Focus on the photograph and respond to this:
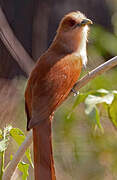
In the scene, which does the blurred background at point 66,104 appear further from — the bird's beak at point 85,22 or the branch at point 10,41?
the bird's beak at point 85,22

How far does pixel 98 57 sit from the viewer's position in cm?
407

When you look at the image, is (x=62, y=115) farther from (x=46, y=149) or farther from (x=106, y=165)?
(x=46, y=149)

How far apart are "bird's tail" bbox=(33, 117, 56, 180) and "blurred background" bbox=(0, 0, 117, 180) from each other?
74 centimetres

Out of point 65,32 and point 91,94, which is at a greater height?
point 65,32

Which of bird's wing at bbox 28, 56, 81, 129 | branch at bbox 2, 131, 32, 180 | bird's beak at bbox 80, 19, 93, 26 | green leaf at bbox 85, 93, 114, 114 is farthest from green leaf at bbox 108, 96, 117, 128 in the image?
bird's beak at bbox 80, 19, 93, 26

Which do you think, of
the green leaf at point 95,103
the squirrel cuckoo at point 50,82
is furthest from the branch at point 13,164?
the green leaf at point 95,103

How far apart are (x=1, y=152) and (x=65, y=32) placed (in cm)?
135

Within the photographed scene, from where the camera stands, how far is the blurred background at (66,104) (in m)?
3.64

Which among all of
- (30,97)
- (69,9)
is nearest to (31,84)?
(30,97)

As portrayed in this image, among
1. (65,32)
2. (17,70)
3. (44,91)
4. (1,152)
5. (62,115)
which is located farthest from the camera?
(17,70)

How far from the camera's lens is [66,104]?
3.98 meters

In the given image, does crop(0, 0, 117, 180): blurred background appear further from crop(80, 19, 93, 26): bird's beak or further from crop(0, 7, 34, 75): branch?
crop(80, 19, 93, 26): bird's beak

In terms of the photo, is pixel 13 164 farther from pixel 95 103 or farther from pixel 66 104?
pixel 66 104

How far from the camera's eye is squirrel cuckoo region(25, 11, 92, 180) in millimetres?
2326
